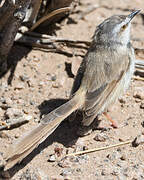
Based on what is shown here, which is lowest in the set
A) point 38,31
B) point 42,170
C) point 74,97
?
point 42,170

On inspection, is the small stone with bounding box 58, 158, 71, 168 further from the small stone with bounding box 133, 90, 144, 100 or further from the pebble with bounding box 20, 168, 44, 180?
the small stone with bounding box 133, 90, 144, 100

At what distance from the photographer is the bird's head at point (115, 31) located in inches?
243

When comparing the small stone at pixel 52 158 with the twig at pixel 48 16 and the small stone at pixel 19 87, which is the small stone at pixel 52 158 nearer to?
the small stone at pixel 19 87

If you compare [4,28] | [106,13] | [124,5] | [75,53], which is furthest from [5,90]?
[124,5]

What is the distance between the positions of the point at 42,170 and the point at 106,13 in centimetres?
435

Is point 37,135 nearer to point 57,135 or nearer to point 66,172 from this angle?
point 66,172

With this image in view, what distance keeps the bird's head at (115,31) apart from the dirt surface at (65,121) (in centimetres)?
98

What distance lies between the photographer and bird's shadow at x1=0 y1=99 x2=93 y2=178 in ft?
17.1

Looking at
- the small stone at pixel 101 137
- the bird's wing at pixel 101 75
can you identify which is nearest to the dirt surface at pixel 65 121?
the small stone at pixel 101 137

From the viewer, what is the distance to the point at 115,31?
6.18 metres

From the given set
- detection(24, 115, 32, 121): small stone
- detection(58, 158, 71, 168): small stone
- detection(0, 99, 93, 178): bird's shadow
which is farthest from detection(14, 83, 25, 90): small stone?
detection(58, 158, 71, 168): small stone

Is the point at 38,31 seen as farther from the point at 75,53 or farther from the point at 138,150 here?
the point at 138,150

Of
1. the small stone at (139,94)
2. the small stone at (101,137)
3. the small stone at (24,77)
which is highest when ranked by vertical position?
the small stone at (139,94)

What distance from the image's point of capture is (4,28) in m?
6.59
